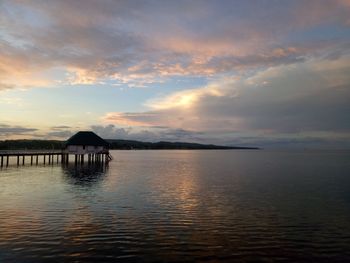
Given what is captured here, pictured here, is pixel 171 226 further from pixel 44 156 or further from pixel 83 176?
pixel 44 156

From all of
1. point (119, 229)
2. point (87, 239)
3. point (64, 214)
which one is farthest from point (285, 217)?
point (64, 214)

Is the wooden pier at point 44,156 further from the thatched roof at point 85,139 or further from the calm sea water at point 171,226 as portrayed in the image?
the calm sea water at point 171,226

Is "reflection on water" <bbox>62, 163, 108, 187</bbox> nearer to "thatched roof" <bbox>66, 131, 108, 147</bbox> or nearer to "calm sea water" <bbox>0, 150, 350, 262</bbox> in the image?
"calm sea water" <bbox>0, 150, 350, 262</bbox>

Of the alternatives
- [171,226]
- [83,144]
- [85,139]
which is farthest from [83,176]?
[171,226]

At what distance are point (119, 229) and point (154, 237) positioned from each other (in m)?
2.53

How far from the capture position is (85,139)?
76.4 meters

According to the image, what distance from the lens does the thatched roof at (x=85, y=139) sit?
249 feet

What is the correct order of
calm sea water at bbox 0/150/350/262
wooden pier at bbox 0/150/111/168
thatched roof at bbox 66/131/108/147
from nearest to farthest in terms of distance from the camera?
calm sea water at bbox 0/150/350/262
wooden pier at bbox 0/150/111/168
thatched roof at bbox 66/131/108/147

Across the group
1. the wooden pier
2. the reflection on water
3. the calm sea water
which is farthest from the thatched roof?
the calm sea water

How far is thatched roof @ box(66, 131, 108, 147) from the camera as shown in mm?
75938

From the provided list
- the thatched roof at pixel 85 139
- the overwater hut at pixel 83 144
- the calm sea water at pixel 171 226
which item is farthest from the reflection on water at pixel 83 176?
the thatched roof at pixel 85 139

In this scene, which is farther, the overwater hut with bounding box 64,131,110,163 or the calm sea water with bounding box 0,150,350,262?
the overwater hut with bounding box 64,131,110,163

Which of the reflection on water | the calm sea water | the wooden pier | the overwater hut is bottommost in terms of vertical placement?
the calm sea water

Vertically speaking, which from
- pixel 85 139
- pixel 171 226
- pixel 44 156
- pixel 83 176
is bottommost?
pixel 171 226
